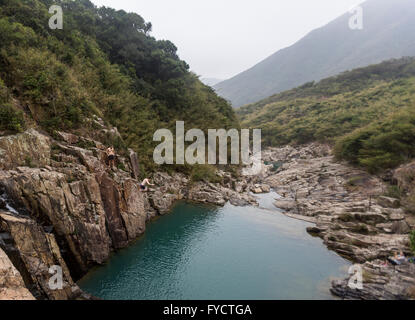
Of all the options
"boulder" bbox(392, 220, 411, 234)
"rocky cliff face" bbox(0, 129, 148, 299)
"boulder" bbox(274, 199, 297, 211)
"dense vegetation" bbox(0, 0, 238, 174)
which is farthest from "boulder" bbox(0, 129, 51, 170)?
"boulder" bbox(392, 220, 411, 234)

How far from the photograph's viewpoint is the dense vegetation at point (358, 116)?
23.4m

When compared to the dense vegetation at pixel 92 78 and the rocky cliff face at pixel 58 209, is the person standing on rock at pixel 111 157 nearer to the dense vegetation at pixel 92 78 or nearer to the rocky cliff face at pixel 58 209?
the rocky cliff face at pixel 58 209

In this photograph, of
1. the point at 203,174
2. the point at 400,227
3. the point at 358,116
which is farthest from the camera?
the point at 358,116

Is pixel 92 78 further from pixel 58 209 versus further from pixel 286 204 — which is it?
pixel 286 204

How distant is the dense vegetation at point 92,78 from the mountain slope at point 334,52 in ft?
352

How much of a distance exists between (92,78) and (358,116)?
39218 mm

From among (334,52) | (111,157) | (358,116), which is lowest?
(111,157)

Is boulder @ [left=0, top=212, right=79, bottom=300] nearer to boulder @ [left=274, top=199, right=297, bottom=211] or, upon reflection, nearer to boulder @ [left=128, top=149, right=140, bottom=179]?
boulder @ [left=128, top=149, right=140, bottom=179]

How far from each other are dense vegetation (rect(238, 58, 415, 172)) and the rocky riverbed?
3.95 m

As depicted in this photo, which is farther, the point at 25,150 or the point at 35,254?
the point at 25,150

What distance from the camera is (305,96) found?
239 ft

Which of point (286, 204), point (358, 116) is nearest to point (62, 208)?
point (286, 204)

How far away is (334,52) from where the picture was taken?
493 feet
